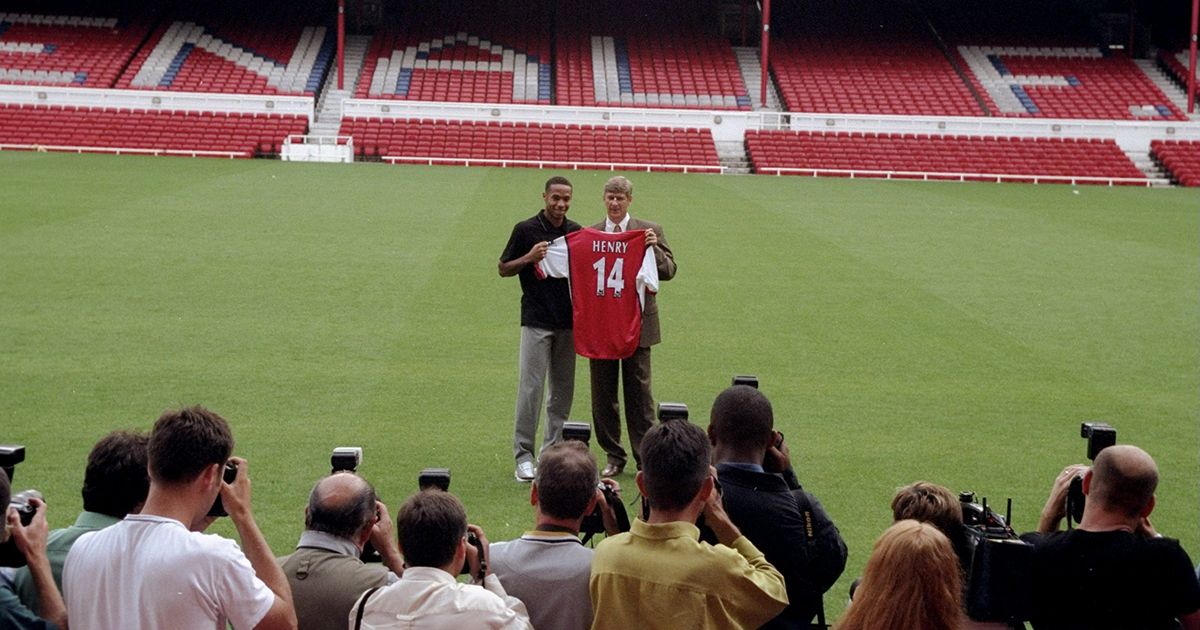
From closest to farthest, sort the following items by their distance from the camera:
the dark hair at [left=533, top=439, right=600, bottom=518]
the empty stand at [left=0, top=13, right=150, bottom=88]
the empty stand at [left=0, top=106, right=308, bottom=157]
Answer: the dark hair at [left=533, top=439, right=600, bottom=518] < the empty stand at [left=0, top=106, right=308, bottom=157] < the empty stand at [left=0, top=13, right=150, bottom=88]

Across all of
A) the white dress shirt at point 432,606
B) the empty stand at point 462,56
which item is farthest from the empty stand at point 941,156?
the white dress shirt at point 432,606

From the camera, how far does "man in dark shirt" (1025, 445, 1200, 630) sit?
12.5 feet

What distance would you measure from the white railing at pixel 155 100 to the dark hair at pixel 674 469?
3905 centimetres

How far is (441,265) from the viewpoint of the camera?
53.3ft

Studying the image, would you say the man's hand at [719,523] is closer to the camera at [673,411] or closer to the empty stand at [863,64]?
the camera at [673,411]

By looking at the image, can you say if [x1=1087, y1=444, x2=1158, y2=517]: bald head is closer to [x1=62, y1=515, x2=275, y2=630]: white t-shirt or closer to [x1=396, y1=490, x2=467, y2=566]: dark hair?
[x1=396, y1=490, x2=467, y2=566]: dark hair

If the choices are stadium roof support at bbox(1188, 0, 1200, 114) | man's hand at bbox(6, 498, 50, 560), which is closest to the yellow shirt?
man's hand at bbox(6, 498, 50, 560)

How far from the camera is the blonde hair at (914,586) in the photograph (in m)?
3.30

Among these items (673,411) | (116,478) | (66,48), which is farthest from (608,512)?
(66,48)

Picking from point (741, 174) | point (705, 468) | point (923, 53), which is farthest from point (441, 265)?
point (923, 53)

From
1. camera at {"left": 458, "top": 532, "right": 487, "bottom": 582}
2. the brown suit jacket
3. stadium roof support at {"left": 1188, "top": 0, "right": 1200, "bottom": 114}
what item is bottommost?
camera at {"left": 458, "top": 532, "right": 487, "bottom": 582}

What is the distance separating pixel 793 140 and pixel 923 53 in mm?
12819

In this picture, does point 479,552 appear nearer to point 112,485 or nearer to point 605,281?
point 112,485

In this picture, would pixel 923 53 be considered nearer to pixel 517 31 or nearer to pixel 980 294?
pixel 517 31
